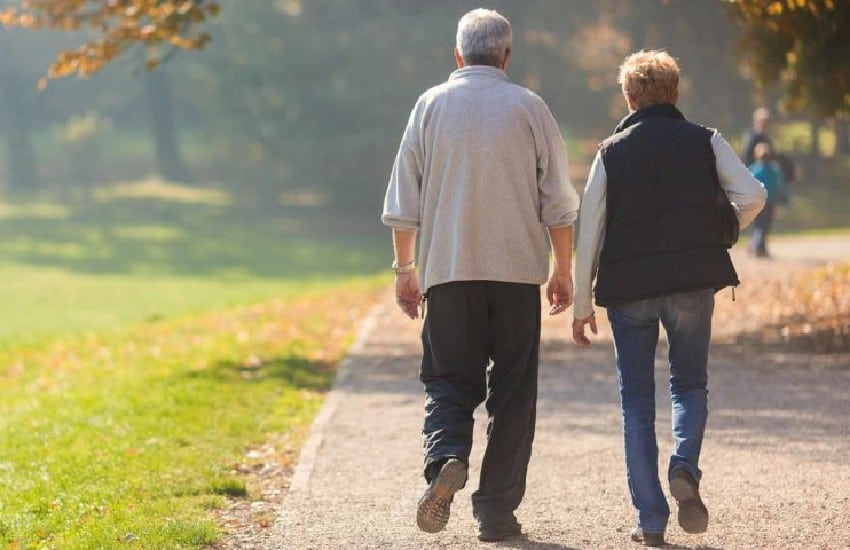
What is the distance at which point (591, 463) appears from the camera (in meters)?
7.87

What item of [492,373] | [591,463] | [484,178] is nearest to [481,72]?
[484,178]

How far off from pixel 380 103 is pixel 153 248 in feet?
28.4

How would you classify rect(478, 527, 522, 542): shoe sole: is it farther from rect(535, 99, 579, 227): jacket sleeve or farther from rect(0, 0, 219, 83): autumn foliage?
rect(0, 0, 219, 83): autumn foliage

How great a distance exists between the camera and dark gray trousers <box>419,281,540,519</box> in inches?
234

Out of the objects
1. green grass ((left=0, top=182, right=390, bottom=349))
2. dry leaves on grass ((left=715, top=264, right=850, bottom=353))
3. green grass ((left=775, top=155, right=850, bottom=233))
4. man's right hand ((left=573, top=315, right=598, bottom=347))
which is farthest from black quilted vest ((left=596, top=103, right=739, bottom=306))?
green grass ((left=775, top=155, right=850, bottom=233))

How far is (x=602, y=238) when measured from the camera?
5.87 meters

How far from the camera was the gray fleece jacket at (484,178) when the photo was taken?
19.2ft

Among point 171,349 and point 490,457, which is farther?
point 171,349

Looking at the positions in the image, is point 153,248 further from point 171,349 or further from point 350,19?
point 171,349

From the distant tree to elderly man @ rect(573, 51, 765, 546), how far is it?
6.23 m

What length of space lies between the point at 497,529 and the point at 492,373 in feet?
2.12

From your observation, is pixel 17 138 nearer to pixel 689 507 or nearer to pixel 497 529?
pixel 497 529

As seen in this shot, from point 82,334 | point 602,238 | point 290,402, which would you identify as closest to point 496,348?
point 602,238

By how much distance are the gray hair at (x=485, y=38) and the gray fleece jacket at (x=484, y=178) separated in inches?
1.7
